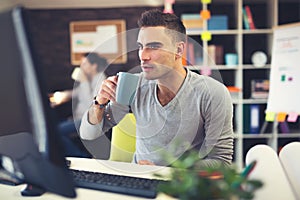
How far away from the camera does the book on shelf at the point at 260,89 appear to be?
12.0 feet

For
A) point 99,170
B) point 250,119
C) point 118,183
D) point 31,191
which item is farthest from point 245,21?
point 31,191

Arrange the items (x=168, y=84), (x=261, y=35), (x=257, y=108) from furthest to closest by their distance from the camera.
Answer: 1. (x=261, y=35)
2. (x=257, y=108)
3. (x=168, y=84)

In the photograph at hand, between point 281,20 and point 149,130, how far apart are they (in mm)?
3196

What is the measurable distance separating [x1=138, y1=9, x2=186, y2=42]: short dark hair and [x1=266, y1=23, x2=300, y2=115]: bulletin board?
7.27 feet

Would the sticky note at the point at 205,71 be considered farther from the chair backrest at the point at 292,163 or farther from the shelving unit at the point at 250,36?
the shelving unit at the point at 250,36

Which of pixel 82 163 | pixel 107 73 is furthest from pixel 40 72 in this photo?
pixel 82 163

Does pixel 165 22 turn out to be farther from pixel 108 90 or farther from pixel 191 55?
pixel 108 90

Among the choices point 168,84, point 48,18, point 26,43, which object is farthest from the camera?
point 48,18

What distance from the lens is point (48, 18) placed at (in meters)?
4.28

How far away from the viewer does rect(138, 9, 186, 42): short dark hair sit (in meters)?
1.18

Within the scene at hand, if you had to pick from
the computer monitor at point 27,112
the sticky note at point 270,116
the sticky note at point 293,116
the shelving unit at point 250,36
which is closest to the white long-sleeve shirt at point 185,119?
the computer monitor at point 27,112

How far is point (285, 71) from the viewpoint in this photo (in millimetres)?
3189

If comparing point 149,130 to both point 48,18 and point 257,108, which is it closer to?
point 257,108

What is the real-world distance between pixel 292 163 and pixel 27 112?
866 millimetres
